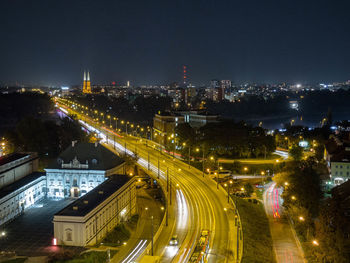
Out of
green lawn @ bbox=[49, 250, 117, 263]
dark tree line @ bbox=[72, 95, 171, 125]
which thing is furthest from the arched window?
dark tree line @ bbox=[72, 95, 171, 125]

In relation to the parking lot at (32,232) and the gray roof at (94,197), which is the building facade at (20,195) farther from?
the gray roof at (94,197)

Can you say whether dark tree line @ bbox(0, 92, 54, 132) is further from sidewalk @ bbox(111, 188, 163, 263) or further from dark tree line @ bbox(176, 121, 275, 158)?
sidewalk @ bbox(111, 188, 163, 263)

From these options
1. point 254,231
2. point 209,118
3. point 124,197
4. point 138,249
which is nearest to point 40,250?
point 138,249

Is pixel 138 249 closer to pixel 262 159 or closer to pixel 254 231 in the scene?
pixel 254 231

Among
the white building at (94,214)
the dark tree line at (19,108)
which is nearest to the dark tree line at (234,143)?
the white building at (94,214)

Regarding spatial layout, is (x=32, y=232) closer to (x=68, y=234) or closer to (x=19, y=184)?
(x=68, y=234)

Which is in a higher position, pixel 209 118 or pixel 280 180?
pixel 209 118
